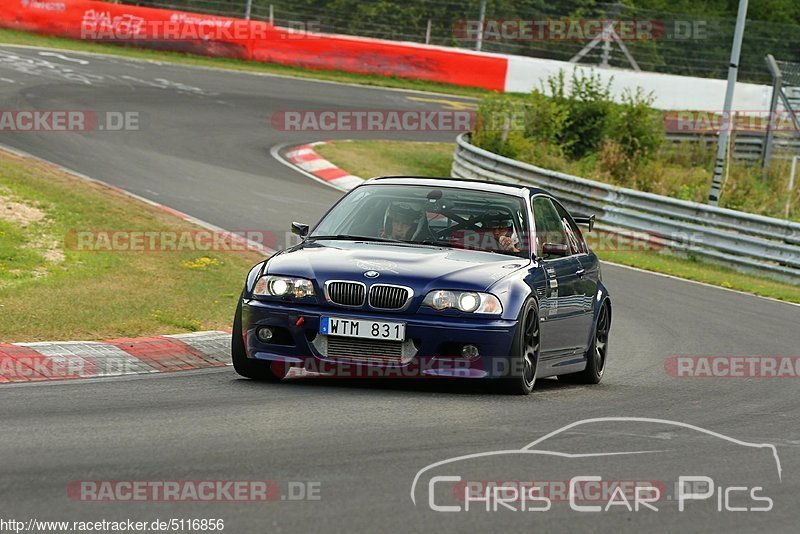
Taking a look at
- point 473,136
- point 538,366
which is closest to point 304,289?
point 538,366

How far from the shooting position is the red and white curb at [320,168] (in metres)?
24.5

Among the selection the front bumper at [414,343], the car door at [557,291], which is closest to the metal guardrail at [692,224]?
the car door at [557,291]

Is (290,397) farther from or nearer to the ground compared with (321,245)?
nearer to the ground

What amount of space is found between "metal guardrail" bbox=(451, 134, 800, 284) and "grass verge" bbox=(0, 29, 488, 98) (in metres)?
13.7

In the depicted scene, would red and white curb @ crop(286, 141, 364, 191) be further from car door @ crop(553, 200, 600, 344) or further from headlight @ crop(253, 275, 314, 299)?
headlight @ crop(253, 275, 314, 299)

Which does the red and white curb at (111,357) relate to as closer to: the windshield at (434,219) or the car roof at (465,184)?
the windshield at (434,219)

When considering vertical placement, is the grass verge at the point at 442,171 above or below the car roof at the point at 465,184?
below

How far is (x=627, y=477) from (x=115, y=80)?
25761mm

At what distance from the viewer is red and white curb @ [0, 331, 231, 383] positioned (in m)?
8.63

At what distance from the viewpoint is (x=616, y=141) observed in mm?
28500

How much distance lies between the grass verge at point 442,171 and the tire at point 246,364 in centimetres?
1119

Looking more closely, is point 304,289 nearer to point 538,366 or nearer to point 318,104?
point 538,366

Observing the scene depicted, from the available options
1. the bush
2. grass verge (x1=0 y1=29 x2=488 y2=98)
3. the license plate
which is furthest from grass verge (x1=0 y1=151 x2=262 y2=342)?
grass verge (x1=0 y1=29 x2=488 y2=98)

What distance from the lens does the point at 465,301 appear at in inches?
330
